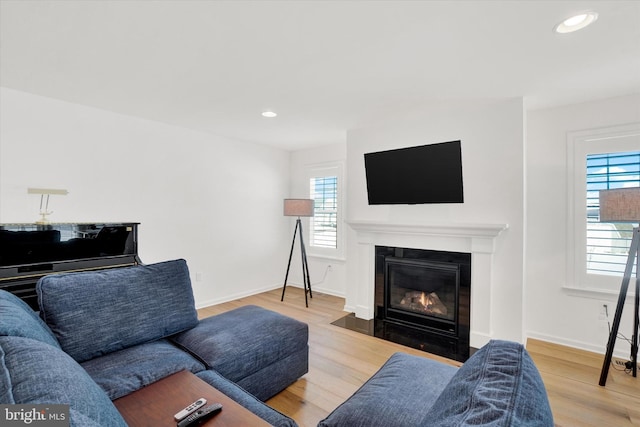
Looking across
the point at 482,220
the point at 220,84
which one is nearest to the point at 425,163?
the point at 482,220

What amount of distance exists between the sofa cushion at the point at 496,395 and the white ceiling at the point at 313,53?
1705mm

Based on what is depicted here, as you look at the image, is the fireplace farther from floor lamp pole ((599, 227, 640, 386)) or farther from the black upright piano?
the black upright piano

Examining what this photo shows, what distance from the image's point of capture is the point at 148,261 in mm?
3584

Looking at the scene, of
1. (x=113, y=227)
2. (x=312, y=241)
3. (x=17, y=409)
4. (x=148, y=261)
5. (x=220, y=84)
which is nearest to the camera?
(x=17, y=409)

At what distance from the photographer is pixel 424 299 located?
3424 mm

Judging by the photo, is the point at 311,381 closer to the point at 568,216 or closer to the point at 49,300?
the point at 49,300

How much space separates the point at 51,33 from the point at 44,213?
5.80ft

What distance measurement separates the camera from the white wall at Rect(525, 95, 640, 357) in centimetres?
291

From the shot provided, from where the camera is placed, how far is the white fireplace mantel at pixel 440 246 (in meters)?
2.92

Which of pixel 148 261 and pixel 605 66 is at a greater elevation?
pixel 605 66

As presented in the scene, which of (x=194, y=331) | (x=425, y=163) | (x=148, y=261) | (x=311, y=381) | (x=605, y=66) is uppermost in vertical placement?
(x=605, y=66)

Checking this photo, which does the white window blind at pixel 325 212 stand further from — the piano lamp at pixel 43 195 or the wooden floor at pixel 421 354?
the piano lamp at pixel 43 195

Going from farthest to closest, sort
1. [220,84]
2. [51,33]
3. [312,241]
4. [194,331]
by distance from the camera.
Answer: [312,241] < [220,84] < [194,331] < [51,33]

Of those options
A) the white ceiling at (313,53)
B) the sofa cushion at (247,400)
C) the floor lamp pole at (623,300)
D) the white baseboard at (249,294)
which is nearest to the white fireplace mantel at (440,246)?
the floor lamp pole at (623,300)
